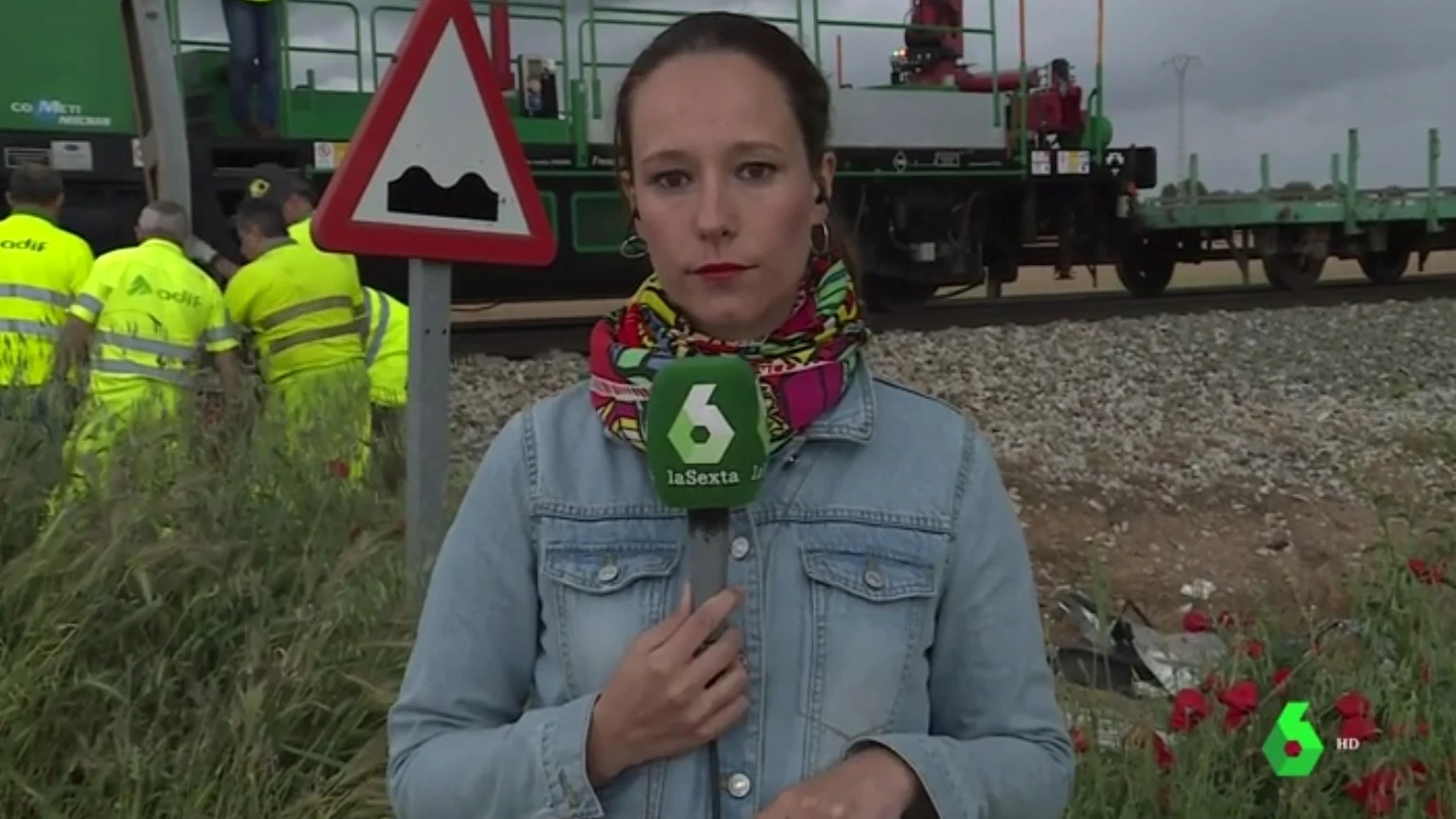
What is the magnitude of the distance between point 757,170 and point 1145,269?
18.8 meters

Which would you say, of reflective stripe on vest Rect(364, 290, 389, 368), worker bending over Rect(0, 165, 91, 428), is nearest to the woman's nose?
worker bending over Rect(0, 165, 91, 428)

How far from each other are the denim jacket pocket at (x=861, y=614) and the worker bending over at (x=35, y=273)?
15.5 feet

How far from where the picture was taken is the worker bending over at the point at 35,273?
581 cm

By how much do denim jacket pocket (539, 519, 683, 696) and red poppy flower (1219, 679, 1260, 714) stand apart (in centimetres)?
174

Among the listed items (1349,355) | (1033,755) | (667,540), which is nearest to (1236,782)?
(1033,755)

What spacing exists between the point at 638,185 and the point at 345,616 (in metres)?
2.24

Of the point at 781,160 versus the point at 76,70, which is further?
the point at 76,70

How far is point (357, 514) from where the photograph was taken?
14.4ft

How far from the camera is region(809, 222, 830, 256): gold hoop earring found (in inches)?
65.6

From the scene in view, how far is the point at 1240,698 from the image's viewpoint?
287cm

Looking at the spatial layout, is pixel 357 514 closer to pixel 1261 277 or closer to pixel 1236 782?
pixel 1236 782

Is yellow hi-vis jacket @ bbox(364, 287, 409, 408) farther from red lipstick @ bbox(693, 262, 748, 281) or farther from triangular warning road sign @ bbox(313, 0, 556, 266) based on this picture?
red lipstick @ bbox(693, 262, 748, 281)

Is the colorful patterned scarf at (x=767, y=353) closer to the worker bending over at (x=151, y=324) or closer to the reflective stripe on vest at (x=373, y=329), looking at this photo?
the worker bending over at (x=151, y=324)

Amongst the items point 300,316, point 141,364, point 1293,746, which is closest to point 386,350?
point 300,316
